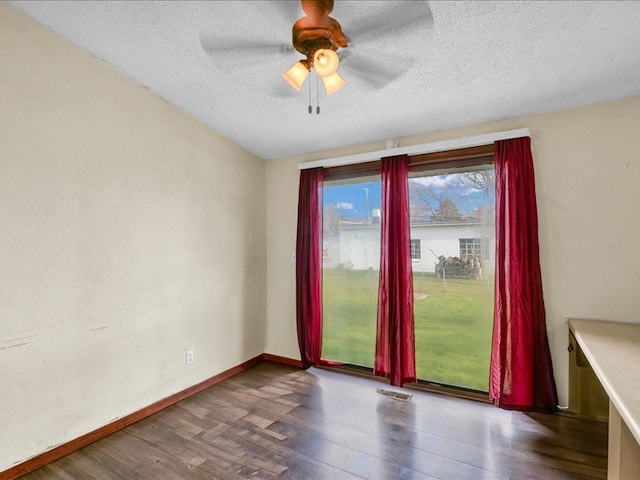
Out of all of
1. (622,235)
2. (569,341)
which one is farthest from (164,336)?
(622,235)

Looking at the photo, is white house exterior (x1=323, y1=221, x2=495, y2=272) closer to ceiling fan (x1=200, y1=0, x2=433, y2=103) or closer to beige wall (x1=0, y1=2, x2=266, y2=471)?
beige wall (x1=0, y1=2, x2=266, y2=471)

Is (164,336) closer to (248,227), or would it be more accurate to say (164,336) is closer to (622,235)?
(248,227)

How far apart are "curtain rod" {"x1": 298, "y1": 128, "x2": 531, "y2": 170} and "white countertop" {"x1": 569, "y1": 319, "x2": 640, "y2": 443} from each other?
1408mm

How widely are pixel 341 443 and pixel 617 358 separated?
1.58 meters

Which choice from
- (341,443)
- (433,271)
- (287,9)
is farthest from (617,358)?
(287,9)

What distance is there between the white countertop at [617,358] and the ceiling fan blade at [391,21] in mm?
1833

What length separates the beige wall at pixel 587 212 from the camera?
2.09 metres

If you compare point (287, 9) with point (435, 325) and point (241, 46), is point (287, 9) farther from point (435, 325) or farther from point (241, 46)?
point (435, 325)

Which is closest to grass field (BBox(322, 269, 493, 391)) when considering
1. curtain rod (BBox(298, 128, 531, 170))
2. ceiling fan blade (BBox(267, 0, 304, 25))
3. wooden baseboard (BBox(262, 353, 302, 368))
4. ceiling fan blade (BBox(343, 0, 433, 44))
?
wooden baseboard (BBox(262, 353, 302, 368))

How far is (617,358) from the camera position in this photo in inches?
59.6

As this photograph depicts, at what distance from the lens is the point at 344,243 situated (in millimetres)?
3170

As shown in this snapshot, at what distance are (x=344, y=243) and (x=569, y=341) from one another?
6.35 ft

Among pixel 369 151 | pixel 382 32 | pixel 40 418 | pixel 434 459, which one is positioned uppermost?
pixel 382 32

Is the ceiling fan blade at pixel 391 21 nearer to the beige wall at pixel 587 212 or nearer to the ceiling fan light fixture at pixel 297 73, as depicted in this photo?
the ceiling fan light fixture at pixel 297 73
